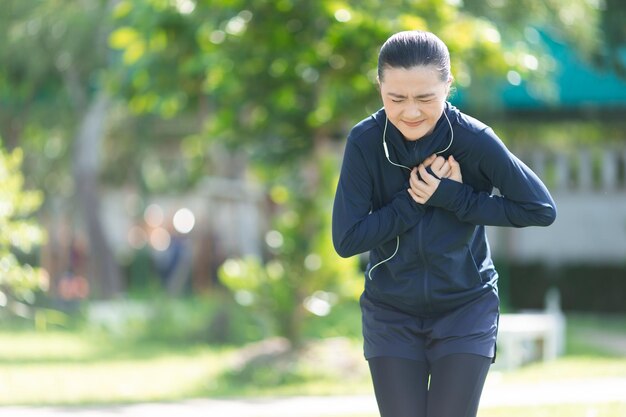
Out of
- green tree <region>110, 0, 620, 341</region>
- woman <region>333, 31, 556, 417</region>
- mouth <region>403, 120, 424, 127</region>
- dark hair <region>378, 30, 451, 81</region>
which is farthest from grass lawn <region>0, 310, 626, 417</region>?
dark hair <region>378, 30, 451, 81</region>

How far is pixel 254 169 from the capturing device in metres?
12.1

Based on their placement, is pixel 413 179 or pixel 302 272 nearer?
pixel 413 179

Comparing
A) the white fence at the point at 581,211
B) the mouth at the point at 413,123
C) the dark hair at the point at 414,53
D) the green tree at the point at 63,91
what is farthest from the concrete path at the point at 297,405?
the white fence at the point at 581,211

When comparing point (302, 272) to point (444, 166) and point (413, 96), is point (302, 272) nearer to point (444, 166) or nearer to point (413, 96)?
point (444, 166)

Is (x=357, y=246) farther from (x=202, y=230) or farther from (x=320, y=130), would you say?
(x=202, y=230)

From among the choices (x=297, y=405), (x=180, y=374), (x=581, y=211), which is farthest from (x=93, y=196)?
(x=297, y=405)

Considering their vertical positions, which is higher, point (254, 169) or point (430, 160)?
point (254, 169)

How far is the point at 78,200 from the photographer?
2023 centimetres

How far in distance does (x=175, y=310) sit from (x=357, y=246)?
37.7 feet

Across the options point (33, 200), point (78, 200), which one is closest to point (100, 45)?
point (78, 200)

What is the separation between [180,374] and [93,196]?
8.39 meters

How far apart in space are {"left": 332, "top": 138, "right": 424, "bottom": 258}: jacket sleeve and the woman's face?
21 cm

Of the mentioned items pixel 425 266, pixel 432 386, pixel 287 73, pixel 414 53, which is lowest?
pixel 432 386

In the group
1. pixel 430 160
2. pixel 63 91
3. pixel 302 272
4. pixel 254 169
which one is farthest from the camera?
pixel 63 91
